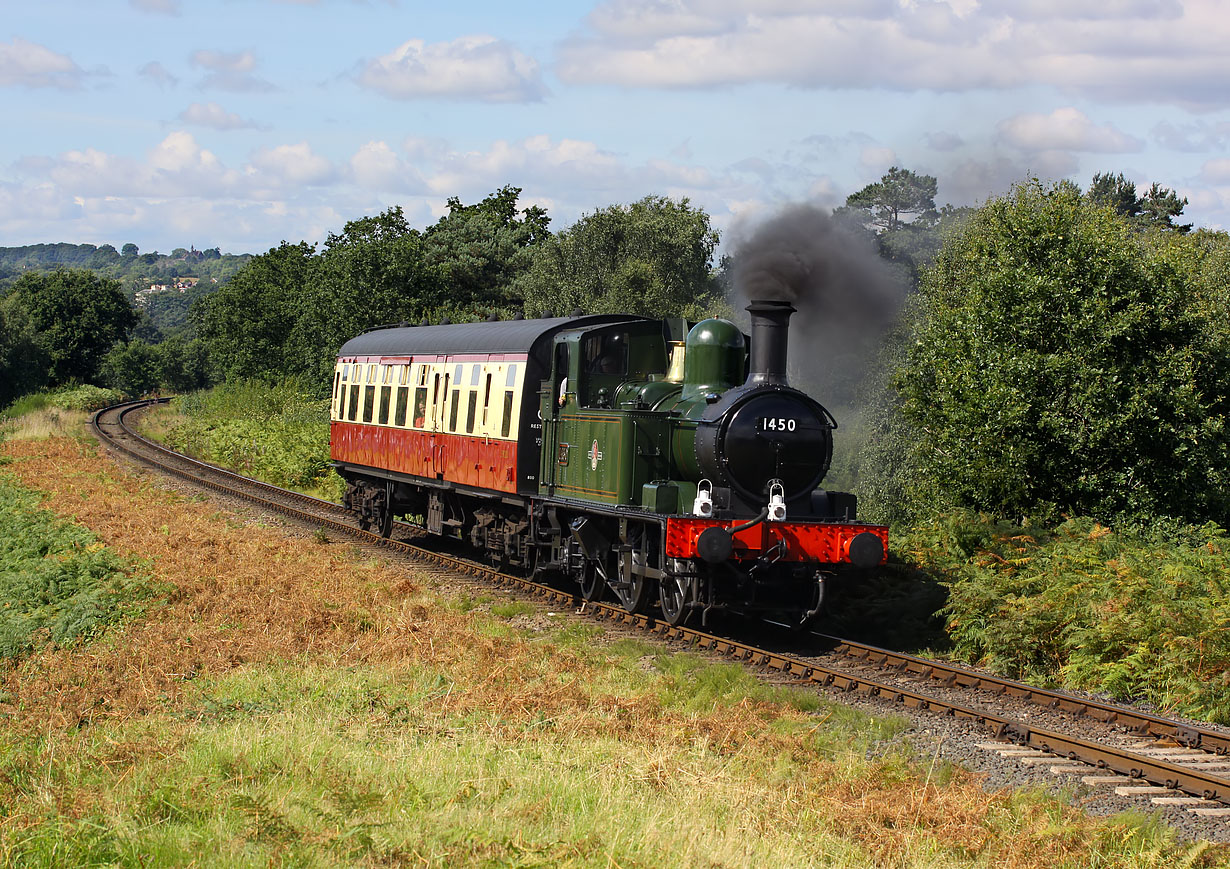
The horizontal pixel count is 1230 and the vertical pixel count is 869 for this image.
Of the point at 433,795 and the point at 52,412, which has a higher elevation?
the point at 52,412

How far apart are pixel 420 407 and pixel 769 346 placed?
8.70 meters

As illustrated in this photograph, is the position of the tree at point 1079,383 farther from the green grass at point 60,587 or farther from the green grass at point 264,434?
the green grass at point 264,434

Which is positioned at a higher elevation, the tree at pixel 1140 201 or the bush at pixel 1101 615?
the tree at pixel 1140 201

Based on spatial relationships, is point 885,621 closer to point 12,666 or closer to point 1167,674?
point 1167,674

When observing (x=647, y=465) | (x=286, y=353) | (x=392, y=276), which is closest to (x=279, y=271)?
(x=286, y=353)

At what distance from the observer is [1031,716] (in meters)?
10.6

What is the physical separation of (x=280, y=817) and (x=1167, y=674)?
8.83 m

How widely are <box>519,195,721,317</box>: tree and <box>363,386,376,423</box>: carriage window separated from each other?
20.9m

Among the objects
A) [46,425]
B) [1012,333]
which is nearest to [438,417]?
[1012,333]

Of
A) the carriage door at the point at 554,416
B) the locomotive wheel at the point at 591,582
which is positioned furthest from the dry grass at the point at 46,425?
the locomotive wheel at the point at 591,582

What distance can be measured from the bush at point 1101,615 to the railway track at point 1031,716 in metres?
0.84

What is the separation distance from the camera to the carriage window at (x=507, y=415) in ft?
55.1

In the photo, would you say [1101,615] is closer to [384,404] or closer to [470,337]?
[470,337]

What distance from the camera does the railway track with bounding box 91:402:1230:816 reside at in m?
8.64
